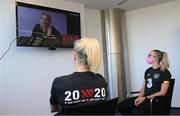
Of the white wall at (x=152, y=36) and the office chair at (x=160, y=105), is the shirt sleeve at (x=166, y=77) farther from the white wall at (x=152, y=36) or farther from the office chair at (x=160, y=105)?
the white wall at (x=152, y=36)

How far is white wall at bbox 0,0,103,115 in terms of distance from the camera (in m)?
3.81

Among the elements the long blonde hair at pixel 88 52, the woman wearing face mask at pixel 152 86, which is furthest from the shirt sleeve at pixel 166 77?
the long blonde hair at pixel 88 52

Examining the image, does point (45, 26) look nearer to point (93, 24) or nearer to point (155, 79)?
point (93, 24)

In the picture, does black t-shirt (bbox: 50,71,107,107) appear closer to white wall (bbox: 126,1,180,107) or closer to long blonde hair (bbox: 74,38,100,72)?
long blonde hair (bbox: 74,38,100,72)

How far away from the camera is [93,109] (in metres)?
1.62

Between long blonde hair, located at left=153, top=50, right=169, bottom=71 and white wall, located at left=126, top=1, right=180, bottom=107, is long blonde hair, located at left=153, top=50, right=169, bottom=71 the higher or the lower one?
the lower one

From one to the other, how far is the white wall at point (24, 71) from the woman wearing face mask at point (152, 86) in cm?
139

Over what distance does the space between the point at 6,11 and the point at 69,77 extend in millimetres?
2504

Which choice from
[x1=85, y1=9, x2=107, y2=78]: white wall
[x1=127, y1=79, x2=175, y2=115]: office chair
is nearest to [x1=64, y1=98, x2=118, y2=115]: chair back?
[x1=127, y1=79, x2=175, y2=115]: office chair

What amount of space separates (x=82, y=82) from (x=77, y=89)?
7 cm

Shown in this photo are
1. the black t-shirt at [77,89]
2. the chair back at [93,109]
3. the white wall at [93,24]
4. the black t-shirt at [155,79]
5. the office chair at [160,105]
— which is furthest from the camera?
the white wall at [93,24]

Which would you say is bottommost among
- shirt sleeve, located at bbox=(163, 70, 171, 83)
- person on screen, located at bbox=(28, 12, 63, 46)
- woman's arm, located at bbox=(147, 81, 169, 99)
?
woman's arm, located at bbox=(147, 81, 169, 99)

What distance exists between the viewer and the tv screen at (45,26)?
12.6 feet

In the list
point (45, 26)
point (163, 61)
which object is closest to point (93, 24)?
point (45, 26)
